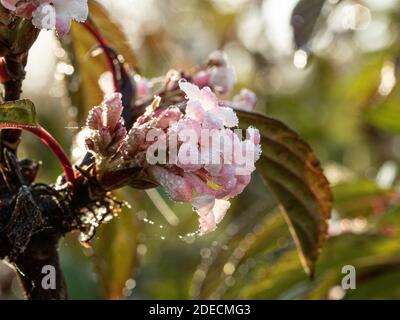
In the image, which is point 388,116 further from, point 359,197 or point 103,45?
point 103,45

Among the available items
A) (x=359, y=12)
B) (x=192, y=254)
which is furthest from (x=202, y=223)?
(x=359, y=12)

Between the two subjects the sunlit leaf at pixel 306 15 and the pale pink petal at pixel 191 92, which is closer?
the pale pink petal at pixel 191 92

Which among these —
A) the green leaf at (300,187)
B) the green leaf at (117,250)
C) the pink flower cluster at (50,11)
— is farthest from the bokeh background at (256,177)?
the pink flower cluster at (50,11)

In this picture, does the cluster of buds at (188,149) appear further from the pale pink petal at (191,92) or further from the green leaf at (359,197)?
the green leaf at (359,197)

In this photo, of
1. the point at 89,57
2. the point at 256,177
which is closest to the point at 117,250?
the point at 89,57

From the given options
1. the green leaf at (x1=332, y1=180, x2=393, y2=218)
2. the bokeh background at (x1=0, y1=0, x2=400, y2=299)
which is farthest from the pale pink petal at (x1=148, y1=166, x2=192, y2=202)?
the green leaf at (x1=332, y1=180, x2=393, y2=218)

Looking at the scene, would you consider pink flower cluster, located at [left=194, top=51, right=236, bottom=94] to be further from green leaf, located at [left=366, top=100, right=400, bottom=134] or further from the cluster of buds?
green leaf, located at [left=366, top=100, right=400, bottom=134]
